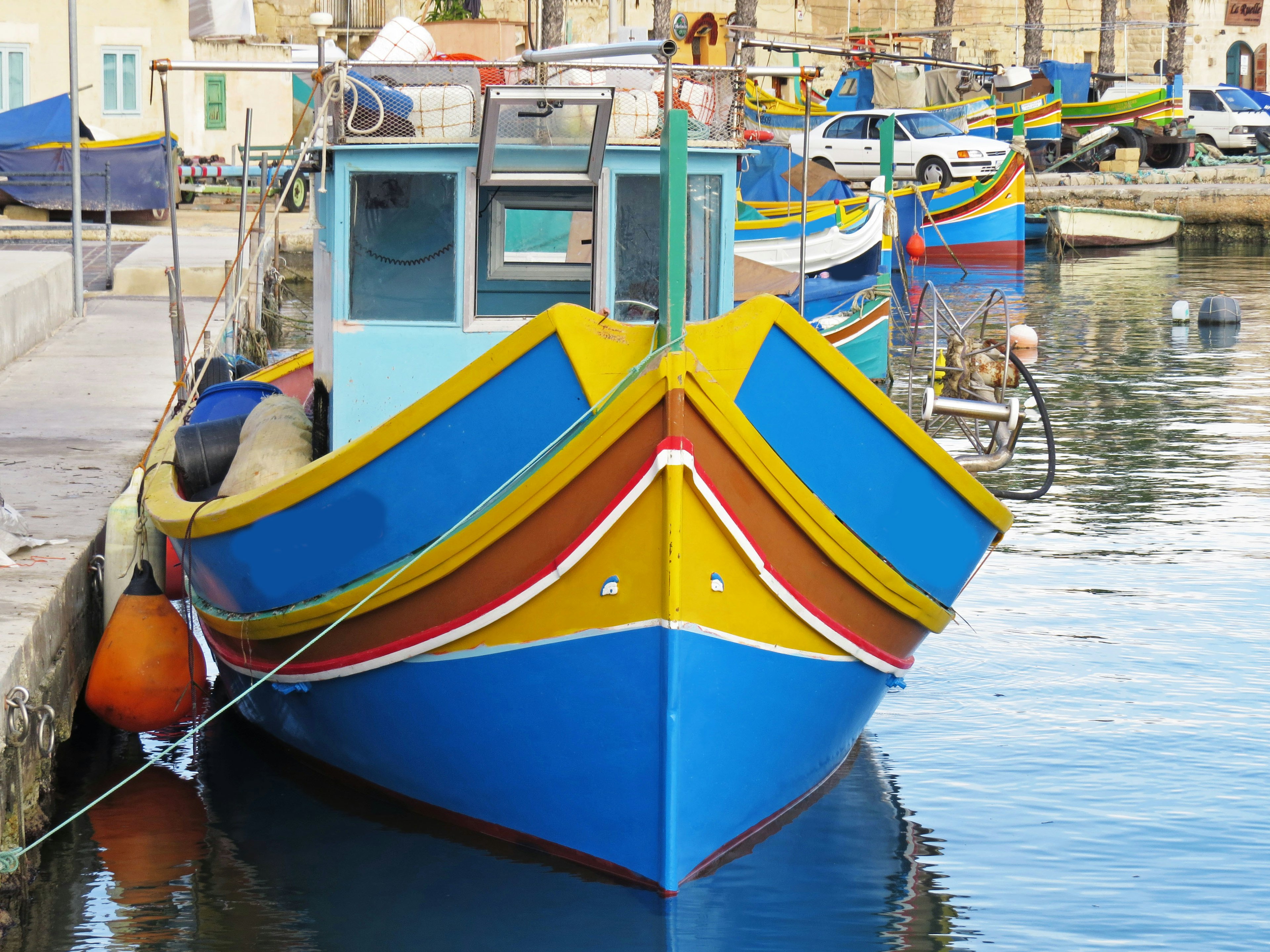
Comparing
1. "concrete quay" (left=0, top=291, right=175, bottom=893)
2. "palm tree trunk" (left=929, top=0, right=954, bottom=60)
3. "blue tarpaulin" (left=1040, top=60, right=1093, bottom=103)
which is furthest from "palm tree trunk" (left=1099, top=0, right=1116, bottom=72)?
"concrete quay" (left=0, top=291, right=175, bottom=893)

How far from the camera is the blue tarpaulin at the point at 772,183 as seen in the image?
853 inches

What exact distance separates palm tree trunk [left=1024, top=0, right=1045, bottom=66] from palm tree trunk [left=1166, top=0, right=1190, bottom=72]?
3.50m

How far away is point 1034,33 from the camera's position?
1750 inches

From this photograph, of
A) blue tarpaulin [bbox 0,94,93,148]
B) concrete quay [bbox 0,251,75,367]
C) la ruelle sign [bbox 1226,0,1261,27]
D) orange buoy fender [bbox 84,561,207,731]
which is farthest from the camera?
la ruelle sign [bbox 1226,0,1261,27]

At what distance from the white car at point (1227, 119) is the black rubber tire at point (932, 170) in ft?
42.4

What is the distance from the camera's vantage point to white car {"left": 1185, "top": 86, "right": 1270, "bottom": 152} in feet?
132

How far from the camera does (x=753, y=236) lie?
16.4m

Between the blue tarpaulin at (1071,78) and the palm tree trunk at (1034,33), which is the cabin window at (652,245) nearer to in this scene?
the blue tarpaulin at (1071,78)

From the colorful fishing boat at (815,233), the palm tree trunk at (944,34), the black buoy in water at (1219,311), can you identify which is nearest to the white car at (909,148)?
the palm tree trunk at (944,34)

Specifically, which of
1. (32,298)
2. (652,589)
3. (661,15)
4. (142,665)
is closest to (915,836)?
(652,589)

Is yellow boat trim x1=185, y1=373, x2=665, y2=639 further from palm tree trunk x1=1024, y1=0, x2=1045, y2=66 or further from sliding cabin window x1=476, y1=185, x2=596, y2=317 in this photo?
palm tree trunk x1=1024, y1=0, x2=1045, y2=66

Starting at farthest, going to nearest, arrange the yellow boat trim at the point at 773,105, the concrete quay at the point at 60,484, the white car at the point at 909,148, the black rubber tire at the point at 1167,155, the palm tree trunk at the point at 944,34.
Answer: the palm tree trunk at the point at 944,34 → the black rubber tire at the point at 1167,155 → the yellow boat trim at the point at 773,105 → the white car at the point at 909,148 → the concrete quay at the point at 60,484

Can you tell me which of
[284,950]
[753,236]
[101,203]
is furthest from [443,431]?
[101,203]

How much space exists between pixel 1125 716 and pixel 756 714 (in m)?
2.50
